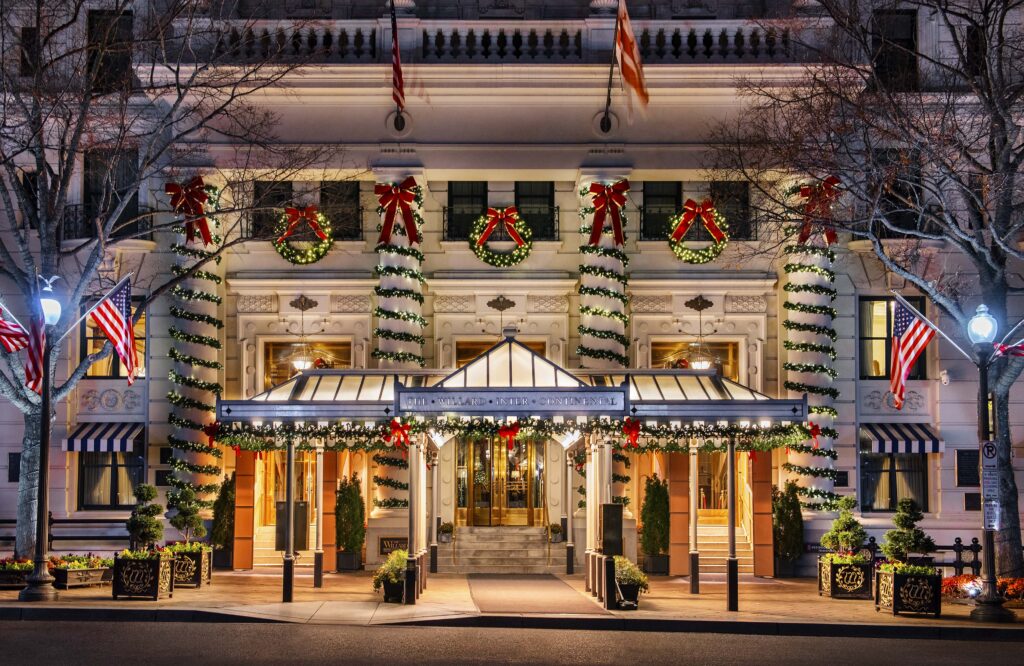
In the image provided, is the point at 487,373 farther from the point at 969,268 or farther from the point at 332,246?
the point at 969,268

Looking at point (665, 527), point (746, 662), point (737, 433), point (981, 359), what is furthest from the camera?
point (665, 527)

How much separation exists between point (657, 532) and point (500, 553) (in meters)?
3.79

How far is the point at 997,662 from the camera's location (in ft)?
56.1

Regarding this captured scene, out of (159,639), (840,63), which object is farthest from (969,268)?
(159,639)

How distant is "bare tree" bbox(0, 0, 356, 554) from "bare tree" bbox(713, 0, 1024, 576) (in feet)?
34.6

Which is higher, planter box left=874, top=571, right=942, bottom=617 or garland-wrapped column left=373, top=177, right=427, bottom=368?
garland-wrapped column left=373, top=177, right=427, bottom=368

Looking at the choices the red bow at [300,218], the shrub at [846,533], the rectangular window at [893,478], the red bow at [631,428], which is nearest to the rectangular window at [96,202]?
the red bow at [300,218]

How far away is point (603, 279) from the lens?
102 feet

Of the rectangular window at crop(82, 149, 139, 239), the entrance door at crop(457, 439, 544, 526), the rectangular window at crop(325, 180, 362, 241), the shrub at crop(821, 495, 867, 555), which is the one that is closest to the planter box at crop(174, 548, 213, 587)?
the entrance door at crop(457, 439, 544, 526)

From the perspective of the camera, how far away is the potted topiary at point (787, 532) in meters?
29.4

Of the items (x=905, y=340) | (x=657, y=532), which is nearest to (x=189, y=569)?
(x=657, y=532)

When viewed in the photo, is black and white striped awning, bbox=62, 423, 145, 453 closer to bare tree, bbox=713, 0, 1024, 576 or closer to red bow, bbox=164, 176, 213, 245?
red bow, bbox=164, 176, 213, 245

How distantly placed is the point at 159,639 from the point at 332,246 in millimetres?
15684

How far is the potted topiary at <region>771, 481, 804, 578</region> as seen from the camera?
29.4 metres
